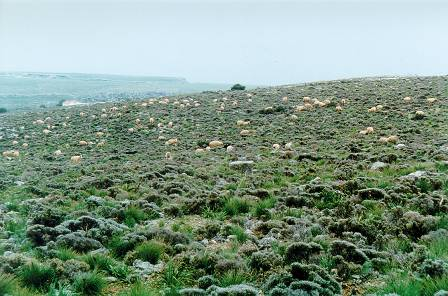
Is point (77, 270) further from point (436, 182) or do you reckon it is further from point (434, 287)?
point (436, 182)

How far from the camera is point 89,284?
668cm

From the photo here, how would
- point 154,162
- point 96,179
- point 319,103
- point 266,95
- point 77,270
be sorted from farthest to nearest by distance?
point 266,95, point 319,103, point 154,162, point 96,179, point 77,270

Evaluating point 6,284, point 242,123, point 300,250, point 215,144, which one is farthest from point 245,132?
point 6,284

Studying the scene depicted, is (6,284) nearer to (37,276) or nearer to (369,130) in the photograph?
(37,276)

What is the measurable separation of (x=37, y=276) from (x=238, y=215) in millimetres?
4802

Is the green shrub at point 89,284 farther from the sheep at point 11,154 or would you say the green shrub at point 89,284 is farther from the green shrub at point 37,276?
the sheep at point 11,154

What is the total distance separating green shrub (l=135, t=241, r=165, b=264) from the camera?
26.2 feet

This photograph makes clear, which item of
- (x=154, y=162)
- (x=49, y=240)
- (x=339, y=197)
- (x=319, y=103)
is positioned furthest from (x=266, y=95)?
(x=49, y=240)

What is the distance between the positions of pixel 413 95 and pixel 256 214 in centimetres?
2457

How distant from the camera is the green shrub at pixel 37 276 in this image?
665 centimetres

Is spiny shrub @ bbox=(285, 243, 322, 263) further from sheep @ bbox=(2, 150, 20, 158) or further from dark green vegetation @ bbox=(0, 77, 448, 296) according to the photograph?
sheep @ bbox=(2, 150, 20, 158)

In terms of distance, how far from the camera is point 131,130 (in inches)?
1094

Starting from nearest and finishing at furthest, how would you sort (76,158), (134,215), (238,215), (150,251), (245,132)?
(150,251)
(134,215)
(238,215)
(76,158)
(245,132)

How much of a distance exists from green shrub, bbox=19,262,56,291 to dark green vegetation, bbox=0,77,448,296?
0.05 feet
